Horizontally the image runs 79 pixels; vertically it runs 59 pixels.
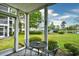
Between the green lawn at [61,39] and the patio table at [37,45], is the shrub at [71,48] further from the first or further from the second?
the patio table at [37,45]

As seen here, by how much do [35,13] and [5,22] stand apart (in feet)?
2.55

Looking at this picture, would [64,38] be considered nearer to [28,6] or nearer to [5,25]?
[28,6]

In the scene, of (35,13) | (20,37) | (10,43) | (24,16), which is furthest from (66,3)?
(10,43)

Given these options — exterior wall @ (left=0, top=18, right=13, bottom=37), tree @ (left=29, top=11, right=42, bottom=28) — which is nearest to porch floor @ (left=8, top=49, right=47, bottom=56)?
exterior wall @ (left=0, top=18, right=13, bottom=37)

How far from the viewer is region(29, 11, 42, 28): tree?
3848 mm

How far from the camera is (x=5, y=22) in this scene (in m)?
3.83

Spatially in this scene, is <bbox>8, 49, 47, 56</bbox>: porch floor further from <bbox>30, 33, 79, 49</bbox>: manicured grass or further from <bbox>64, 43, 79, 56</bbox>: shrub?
<bbox>64, 43, 79, 56</bbox>: shrub


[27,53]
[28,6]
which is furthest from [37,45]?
[28,6]

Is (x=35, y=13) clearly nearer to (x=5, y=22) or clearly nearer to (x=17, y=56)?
(x=5, y=22)

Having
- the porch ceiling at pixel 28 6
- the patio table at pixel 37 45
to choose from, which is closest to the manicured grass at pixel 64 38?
the patio table at pixel 37 45

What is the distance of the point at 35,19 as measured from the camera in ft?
12.6

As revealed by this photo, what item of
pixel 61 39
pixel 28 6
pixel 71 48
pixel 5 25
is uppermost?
pixel 28 6

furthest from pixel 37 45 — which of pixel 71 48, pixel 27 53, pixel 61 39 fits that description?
pixel 71 48

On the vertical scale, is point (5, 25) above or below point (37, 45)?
above
